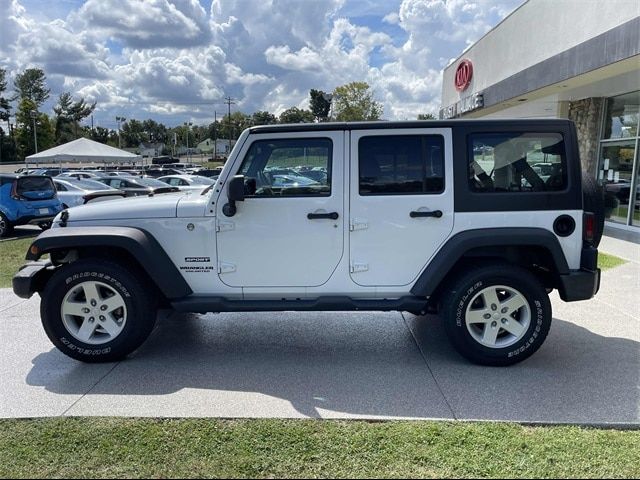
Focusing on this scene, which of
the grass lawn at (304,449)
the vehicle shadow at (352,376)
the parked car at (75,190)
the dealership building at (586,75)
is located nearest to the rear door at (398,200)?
the vehicle shadow at (352,376)

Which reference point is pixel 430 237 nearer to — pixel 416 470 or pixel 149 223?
pixel 416 470

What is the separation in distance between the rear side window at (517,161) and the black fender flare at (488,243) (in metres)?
0.36

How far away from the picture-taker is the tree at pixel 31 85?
3019 inches

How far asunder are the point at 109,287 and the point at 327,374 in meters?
1.89

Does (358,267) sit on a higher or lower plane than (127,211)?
lower

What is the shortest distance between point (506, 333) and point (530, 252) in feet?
2.30

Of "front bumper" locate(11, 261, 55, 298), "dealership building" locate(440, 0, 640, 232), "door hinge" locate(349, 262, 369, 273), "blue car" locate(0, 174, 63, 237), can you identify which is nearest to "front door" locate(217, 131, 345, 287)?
"door hinge" locate(349, 262, 369, 273)

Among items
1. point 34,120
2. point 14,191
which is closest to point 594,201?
point 14,191

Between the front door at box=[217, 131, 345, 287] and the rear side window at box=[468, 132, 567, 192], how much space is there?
1.14 meters

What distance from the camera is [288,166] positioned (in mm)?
3924

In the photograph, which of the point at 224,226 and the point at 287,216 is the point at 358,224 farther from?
the point at 224,226

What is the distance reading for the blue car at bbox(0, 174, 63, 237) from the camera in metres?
11.6

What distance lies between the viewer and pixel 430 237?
3850 mm

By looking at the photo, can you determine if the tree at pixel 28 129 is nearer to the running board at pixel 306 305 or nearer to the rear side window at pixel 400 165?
the running board at pixel 306 305
